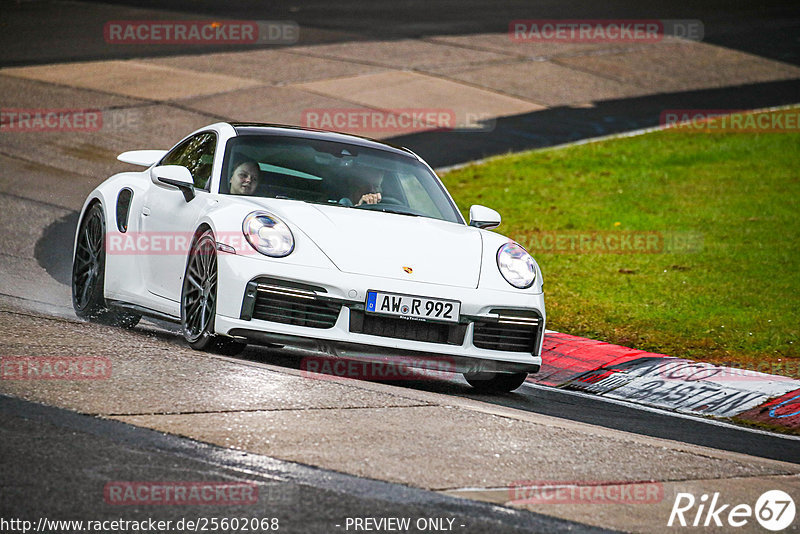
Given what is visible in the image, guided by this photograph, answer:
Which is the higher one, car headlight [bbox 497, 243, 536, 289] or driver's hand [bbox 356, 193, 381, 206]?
driver's hand [bbox 356, 193, 381, 206]

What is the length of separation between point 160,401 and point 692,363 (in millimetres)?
4430

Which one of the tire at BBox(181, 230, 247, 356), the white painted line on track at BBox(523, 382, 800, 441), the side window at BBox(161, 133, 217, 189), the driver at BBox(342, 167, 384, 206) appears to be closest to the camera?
the tire at BBox(181, 230, 247, 356)

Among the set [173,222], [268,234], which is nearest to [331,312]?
[268,234]

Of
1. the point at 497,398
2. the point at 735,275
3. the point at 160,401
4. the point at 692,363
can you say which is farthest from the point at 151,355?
the point at 735,275

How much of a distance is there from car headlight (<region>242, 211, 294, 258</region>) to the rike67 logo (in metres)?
2.70

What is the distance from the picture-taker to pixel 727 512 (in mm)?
4996

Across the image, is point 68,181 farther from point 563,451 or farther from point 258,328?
point 563,451

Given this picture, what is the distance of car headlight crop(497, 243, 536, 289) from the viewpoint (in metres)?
7.32

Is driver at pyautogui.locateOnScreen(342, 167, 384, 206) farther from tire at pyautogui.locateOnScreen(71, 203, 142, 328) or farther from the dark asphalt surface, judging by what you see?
the dark asphalt surface

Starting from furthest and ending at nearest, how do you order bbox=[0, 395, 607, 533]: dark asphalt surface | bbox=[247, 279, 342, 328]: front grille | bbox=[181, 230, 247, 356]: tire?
bbox=[181, 230, 247, 356]: tire, bbox=[247, 279, 342, 328]: front grille, bbox=[0, 395, 607, 533]: dark asphalt surface

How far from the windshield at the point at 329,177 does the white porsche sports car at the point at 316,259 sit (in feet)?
0.03

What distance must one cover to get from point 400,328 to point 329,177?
150cm

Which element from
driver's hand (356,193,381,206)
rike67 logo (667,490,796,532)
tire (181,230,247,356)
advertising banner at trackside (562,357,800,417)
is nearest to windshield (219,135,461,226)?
driver's hand (356,193,381,206)

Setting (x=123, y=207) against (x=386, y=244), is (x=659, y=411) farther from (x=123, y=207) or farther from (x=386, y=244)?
(x=123, y=207)
